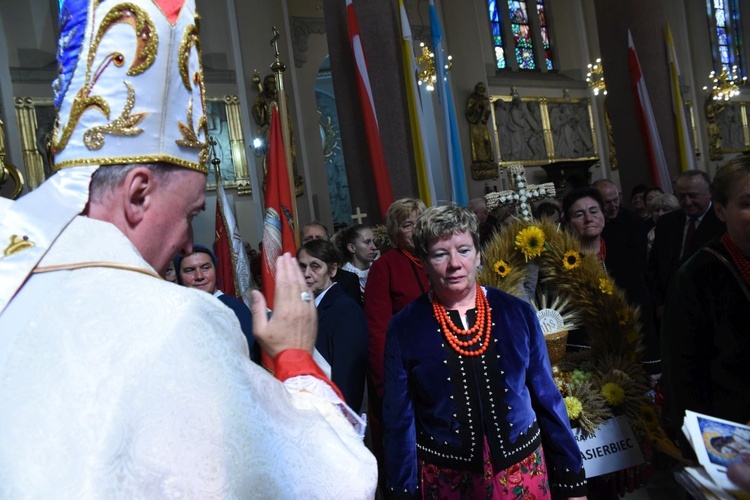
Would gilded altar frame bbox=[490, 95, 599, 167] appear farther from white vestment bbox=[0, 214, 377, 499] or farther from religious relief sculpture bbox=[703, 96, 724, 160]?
white vestment bbox=[0, 214, 377, 499]

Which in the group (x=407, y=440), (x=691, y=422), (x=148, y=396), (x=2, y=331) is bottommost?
(x=407, y=440)

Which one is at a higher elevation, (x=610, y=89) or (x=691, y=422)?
(x=610, y=89)

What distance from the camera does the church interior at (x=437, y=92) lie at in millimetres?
6320

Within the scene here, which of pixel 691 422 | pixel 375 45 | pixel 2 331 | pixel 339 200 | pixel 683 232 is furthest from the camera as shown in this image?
pixel 339 200

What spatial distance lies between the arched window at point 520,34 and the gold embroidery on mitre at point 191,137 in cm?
1655

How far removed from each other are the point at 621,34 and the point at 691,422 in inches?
354

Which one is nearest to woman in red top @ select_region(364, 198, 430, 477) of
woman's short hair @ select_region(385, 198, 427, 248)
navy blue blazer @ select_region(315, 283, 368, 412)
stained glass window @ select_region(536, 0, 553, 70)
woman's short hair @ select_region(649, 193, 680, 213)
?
woman's short hair @ select_region(385, 198, 427, 248)

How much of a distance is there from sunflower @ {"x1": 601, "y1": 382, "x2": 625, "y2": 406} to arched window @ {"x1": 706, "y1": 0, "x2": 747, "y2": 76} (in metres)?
20.0

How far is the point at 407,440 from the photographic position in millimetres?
2697

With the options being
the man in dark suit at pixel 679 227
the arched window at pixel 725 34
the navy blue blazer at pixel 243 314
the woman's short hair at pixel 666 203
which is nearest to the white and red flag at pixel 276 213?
the navy blue blazer at pixel 243 314

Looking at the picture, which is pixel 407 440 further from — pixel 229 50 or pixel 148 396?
pixel 229 50

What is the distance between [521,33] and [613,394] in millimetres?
16256

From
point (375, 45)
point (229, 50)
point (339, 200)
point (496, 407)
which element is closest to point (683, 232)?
point (375, 45)

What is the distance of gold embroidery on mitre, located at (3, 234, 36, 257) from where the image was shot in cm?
123
